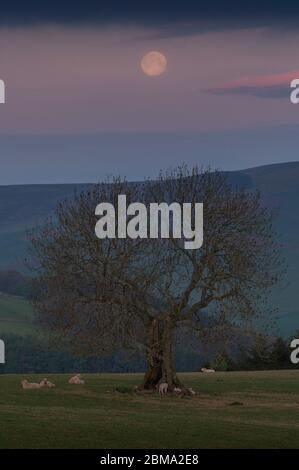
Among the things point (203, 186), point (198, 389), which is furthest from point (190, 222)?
point (198, 389)

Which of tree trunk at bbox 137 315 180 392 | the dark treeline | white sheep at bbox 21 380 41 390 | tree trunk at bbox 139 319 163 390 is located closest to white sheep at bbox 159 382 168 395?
tree trunk at bbox 137 315 180 392

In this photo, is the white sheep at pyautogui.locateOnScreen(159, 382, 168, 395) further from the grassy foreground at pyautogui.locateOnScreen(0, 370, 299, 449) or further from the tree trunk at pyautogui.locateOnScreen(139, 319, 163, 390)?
the tree trunk at pyautogui.locateOnScreen(139, 319, 163, 390)

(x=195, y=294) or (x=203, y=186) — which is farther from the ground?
(x=203, y=186)

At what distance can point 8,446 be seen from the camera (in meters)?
35.2

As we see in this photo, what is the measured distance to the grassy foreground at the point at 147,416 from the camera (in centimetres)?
3716

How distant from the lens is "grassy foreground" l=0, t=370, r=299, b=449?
122 ft

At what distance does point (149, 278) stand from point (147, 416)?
1237 cm

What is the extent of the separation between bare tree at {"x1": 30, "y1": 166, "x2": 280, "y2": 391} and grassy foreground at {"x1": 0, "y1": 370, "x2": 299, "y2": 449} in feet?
10.7

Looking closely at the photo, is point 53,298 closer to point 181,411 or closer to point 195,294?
point 195,294

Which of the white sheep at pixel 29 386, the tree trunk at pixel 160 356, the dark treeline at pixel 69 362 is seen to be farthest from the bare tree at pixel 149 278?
the dark treeline at pixel 69 362

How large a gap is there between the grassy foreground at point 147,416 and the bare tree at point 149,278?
3273 millimetres

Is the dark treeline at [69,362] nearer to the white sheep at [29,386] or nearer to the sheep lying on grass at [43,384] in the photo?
the sheep lying on grass at [43,384]
